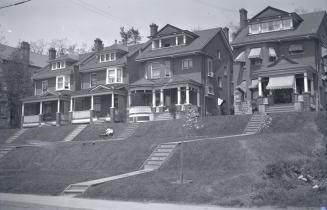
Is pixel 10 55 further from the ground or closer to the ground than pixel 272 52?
further from the ground

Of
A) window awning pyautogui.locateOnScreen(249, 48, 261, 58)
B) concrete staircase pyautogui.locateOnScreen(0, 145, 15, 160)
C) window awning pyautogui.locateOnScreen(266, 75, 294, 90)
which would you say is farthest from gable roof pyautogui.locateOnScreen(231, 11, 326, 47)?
concrete staircase pyautogui.locateOnScreen(0, 145, 15, 160)

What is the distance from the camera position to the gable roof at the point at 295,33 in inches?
1448

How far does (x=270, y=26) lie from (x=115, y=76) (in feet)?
58.9

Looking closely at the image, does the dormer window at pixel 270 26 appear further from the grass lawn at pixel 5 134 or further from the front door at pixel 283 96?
the grass lawn at pixel 5 134

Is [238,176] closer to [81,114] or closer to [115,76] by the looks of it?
[81,114]

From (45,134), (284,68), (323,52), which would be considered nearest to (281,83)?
(284,68)

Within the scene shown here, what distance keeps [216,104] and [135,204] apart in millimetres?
31269

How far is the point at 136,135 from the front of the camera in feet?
109

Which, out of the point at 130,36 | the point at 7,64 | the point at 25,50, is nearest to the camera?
the point at 7,64

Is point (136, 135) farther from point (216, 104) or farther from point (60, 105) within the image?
point (60, 105)

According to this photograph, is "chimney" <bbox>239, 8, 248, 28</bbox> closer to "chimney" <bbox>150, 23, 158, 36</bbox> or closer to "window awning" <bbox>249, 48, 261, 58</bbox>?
"window awning" <bbox>249, 48, 261, 58</bbox>

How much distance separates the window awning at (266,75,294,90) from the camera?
106 feet

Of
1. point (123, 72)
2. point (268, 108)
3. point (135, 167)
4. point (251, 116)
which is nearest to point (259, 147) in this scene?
point (135, 167)

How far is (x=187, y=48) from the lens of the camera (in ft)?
138
